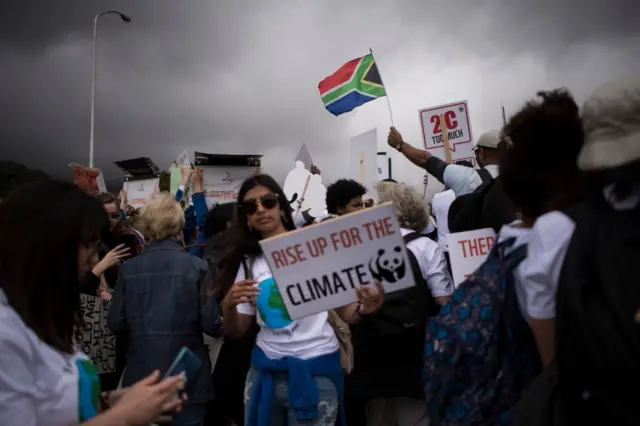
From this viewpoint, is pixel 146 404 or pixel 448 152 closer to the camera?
pixel 146 404

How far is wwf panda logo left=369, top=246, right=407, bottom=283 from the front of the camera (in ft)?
8.38

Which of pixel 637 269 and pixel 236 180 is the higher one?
pixel 236 180

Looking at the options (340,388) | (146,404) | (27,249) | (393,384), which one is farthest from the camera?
(393,384)

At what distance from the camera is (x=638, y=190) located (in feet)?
4.52

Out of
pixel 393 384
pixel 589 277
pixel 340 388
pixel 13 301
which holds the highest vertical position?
pixel 13 301

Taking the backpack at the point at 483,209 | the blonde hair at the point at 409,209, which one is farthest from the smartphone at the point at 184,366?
the blonde hair at the point at 409,209

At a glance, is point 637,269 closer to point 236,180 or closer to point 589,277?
point 589,277

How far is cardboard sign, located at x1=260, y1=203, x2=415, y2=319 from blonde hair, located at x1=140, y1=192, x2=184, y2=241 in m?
1.53

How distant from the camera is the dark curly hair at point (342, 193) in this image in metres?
4.77

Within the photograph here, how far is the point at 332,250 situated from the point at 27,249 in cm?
134

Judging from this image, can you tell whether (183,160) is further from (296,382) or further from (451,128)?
(296,382)

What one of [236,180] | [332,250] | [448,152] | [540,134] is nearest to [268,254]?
[332,250]

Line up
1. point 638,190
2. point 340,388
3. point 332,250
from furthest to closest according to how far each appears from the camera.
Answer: point 340,388, point 332,250, point 638,190

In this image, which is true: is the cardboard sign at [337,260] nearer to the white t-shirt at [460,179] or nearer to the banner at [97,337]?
the white t-shirt at [460,179]
